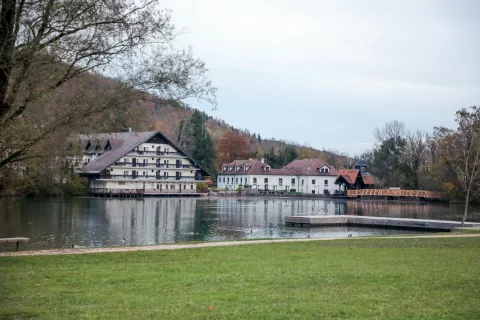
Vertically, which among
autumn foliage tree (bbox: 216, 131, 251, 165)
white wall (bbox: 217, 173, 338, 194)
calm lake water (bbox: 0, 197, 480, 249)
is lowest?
calm lake water (bbox: 0, 197, 480, 249)

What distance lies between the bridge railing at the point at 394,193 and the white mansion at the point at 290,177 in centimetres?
1282

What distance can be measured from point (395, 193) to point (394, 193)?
0.50 ft

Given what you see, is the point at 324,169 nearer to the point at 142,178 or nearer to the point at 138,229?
the point at 142,178

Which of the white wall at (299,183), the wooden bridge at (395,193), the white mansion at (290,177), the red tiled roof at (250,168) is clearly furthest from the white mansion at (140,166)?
the wooden bridge at (395,193)

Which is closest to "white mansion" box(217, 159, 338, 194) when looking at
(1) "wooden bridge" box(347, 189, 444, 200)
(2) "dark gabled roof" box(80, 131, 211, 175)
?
(1) "wooden bridge" box(347, 189, 444, 200)

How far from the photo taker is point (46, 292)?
33.5 feet

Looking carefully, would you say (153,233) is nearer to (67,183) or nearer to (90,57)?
(90,57)

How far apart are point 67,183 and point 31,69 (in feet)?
217

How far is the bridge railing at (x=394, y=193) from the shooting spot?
80125mm

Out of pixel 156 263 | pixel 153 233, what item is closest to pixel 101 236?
pixel 153 233

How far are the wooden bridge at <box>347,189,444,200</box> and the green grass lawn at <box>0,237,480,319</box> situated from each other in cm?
6626

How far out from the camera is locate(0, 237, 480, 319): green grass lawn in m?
8.55

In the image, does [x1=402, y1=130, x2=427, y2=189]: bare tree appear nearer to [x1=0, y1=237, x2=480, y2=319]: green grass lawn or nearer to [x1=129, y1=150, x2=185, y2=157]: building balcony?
[x1=129, y1=150, x2=185, y2=157]: building balcony

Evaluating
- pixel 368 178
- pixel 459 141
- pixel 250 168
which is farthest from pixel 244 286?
pixel 250 168
